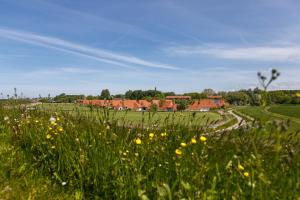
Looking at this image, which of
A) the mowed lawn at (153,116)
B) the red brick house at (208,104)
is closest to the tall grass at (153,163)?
the mowed lawn at (153,116)

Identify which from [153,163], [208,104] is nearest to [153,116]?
[208,104]

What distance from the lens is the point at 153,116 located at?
18.4ft

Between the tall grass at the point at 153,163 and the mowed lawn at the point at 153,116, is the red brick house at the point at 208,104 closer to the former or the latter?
the mowed lawn at the point at 153,116

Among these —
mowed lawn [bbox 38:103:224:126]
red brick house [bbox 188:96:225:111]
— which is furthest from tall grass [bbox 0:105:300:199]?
red brick house [bbox 188:96:225:111]

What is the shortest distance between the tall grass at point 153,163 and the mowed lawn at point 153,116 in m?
0.16

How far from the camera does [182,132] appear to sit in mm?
5449

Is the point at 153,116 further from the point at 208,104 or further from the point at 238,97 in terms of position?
the point at 238,97

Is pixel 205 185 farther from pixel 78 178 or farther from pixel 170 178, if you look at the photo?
pixel 78 178

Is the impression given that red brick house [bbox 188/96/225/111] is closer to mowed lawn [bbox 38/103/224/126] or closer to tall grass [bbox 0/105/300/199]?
mowed lawn [bbox 38/103/224/126]

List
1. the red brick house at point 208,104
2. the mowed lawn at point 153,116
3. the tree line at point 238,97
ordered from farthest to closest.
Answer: the red brick house at point 208,104
the mowed lawn at point 153,116
the tree line at point 238,97

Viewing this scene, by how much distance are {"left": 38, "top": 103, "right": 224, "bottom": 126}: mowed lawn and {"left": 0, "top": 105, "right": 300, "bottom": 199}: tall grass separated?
0.16m

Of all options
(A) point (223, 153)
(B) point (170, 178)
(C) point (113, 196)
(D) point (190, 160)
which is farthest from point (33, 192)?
(A) point (223, 153)

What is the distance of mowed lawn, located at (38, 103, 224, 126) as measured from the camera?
5.40 m

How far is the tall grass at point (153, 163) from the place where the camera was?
332 cm
